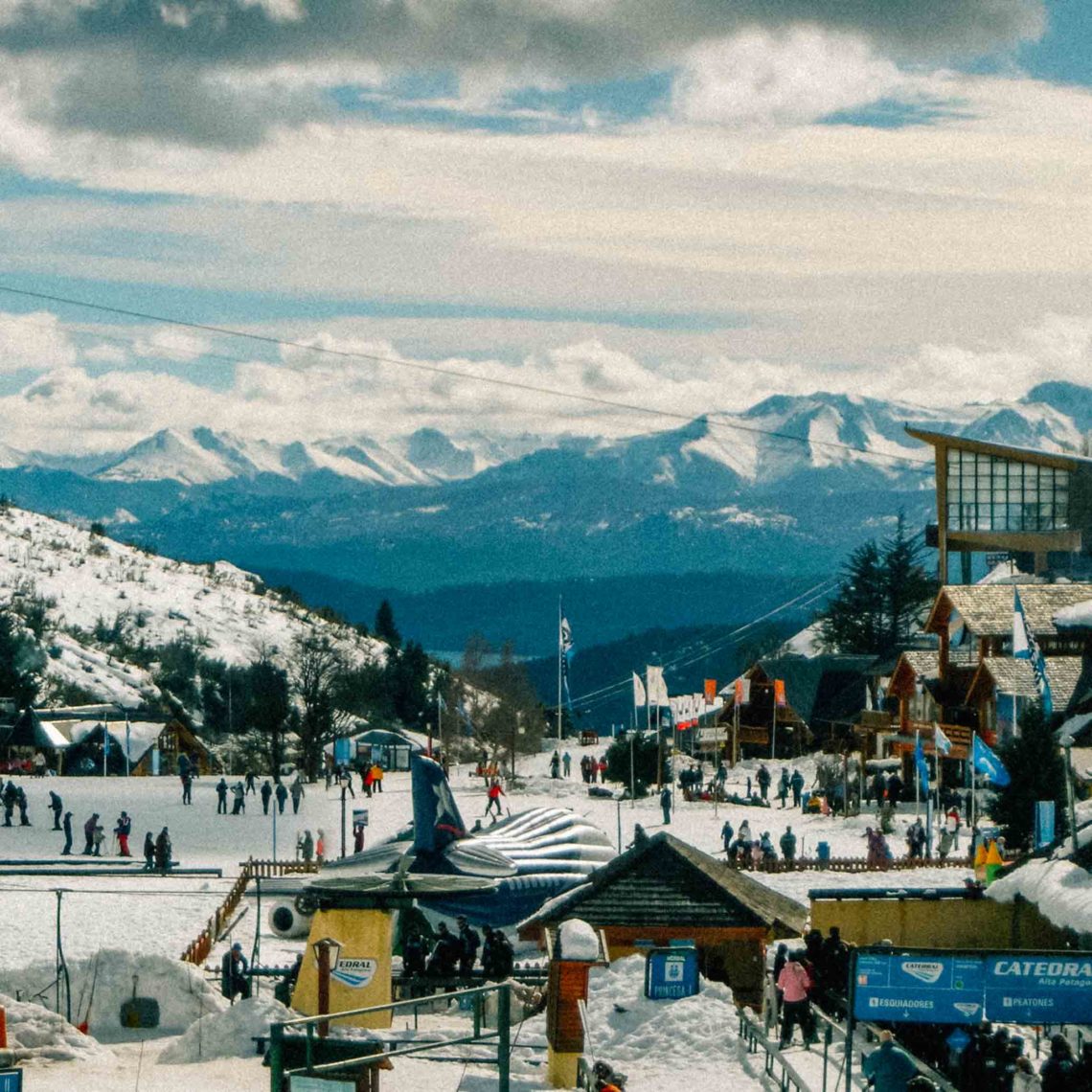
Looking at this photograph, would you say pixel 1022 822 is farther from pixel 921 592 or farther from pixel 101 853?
pixel 921 592

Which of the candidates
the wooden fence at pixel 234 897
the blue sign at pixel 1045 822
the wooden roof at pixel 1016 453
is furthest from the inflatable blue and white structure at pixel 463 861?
the wooden roof at pixel 1016 453

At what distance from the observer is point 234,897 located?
→ 39125 millimetres

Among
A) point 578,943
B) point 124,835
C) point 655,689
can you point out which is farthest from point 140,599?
point 578,943

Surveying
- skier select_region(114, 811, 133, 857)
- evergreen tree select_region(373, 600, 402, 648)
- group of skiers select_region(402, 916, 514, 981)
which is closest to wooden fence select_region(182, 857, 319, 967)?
skier select_region(114, 811, 133, 857)

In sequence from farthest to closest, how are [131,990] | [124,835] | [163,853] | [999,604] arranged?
1. [999,604]
2. [124,835]
3. [163,853]
4. [131,990]

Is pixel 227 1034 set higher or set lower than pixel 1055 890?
lower

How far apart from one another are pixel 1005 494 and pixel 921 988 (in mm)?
80587

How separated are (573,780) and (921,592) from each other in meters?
33.2

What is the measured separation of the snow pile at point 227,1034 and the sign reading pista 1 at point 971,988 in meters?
9.15

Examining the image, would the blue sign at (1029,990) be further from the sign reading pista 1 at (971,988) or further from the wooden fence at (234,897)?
the wooden fence at (234,897)

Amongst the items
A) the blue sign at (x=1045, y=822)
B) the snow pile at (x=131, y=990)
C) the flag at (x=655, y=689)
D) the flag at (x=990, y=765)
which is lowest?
the snow pile at (x=131, y=990)

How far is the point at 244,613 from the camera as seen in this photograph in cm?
13775

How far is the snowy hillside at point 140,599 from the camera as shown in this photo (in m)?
126

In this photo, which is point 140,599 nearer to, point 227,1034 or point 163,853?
point 163,853
